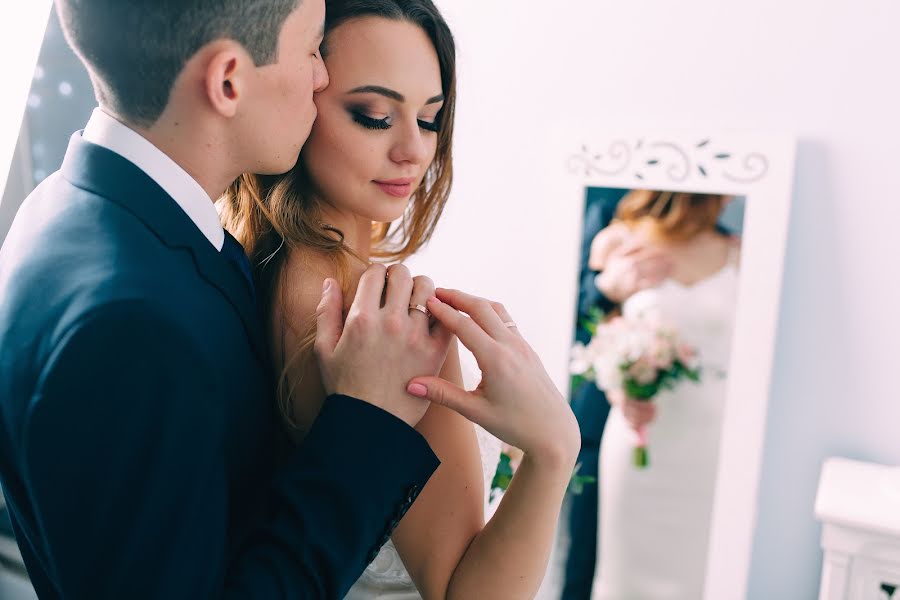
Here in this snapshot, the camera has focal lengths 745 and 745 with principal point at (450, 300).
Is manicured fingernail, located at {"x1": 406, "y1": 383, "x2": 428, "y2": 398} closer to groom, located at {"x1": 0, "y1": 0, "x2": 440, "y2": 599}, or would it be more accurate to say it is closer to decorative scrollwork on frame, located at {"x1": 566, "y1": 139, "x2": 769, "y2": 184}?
groom, located at {"x1": 0, "y1": 0, "x2": 440, "y2": 599}

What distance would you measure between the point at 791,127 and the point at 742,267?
43cm

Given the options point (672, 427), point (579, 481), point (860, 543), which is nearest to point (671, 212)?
point (672, 427)

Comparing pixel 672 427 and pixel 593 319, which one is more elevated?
pixel 593 319

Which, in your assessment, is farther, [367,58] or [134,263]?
[367,58]

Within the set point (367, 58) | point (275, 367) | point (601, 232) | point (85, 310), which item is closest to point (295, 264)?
point (275, 367)

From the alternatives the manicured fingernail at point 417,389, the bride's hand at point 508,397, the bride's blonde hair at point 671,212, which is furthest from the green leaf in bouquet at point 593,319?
the manicured fingernail at point 417,389

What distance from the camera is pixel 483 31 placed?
2539 millimetres

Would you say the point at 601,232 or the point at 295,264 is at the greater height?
the point at 601,232

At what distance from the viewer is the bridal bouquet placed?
2307 mm

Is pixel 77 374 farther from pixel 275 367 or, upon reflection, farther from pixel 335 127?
pixel 335 127

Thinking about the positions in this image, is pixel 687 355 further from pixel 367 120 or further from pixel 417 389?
pixel 417 389

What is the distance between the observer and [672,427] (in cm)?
232

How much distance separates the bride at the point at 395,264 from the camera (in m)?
0.80

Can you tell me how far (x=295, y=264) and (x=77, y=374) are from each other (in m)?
0.38
